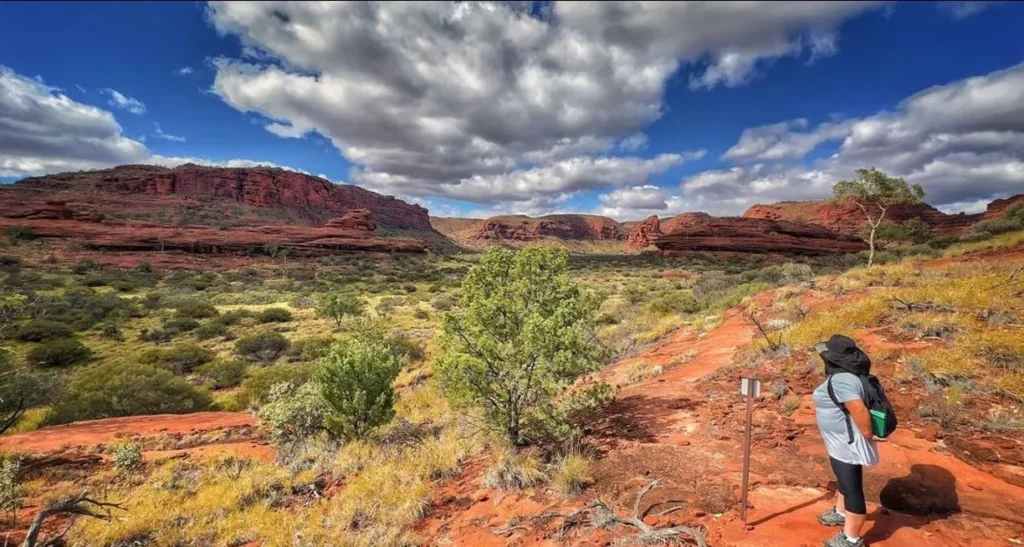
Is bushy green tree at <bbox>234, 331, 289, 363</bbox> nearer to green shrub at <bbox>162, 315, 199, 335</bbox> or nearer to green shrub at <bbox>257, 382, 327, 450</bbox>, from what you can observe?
green shrub at <bbox>162, 315, 199, 335</bbox>

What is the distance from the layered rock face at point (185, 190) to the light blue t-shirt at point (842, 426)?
343 ft

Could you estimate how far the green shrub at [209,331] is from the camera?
2497 centimetres

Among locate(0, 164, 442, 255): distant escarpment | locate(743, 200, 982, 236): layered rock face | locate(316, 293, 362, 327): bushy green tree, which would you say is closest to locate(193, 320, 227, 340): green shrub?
locate(316, 293, 362, 327): bushy green tree

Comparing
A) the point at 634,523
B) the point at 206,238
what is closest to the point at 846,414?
the point at 634,523

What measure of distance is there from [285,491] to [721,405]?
7445mm

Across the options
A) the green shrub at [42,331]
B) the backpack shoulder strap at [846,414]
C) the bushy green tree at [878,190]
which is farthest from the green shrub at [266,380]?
the bushy green tree at [878,190]

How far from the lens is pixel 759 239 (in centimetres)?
7881

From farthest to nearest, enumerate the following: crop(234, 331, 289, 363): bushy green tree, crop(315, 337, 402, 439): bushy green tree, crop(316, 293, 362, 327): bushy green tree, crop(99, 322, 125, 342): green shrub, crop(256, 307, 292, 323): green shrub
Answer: crop(256, 307, 292, 323): green shrub → crop(316, 293, 362, 327): bushy green tree → crop(99, 322, 125, 342): green shrub → crop(234, 331, 289, 363): bushy green tree → crop(315, 337, 402, 439): bushy green tree

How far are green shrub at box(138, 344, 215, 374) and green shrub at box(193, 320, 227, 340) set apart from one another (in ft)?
12.6

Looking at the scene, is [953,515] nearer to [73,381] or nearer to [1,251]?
[73,381]

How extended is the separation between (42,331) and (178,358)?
11076mm

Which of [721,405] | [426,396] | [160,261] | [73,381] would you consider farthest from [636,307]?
[160,261]

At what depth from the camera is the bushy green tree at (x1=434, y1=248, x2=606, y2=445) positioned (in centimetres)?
625

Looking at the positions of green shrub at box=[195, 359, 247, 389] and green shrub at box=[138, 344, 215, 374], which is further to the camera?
green shrub at box=[138, 344, 215, 374]
